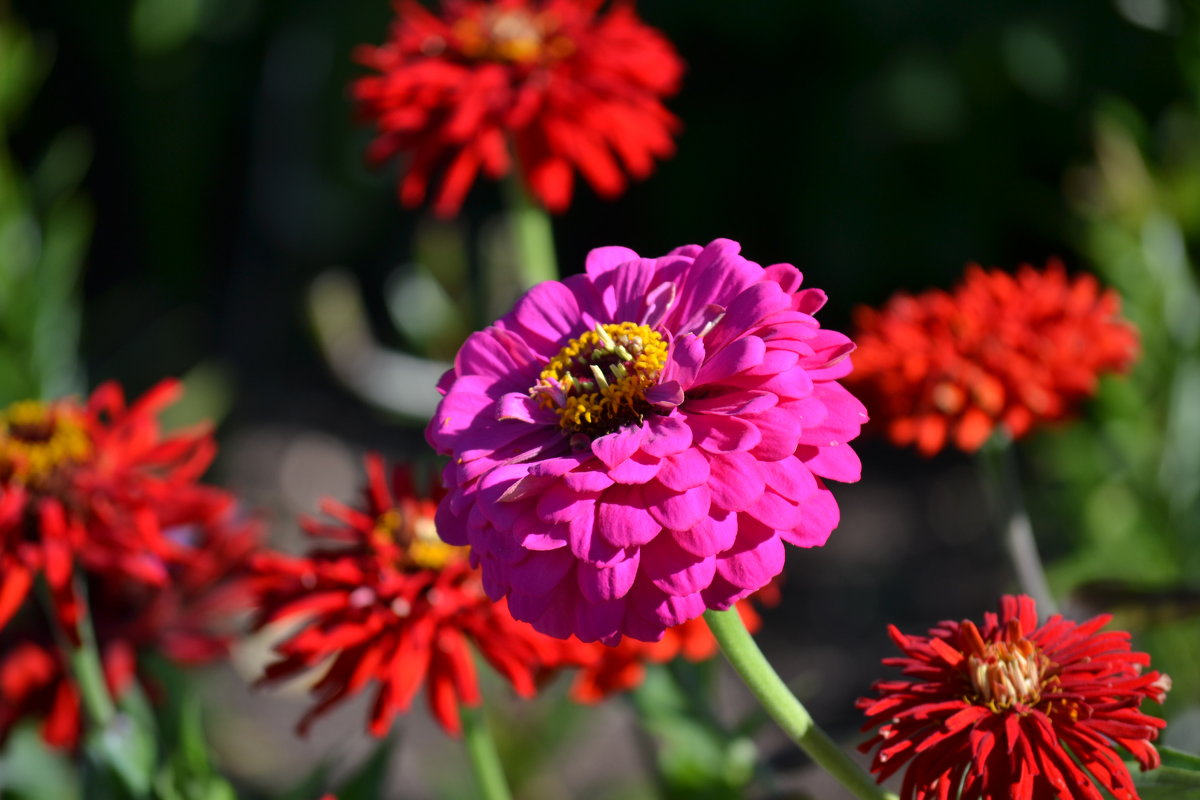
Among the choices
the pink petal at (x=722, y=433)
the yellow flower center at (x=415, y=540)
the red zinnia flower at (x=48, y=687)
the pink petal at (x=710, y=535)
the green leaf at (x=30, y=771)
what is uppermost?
the pink petal at (x=722, y=433)

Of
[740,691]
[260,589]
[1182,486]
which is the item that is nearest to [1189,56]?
[1182,486]

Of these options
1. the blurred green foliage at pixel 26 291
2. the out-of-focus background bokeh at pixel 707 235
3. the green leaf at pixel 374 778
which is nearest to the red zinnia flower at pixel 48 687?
the green leaf at pixel 374 778

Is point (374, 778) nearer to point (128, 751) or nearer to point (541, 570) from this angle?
point (128, 751)

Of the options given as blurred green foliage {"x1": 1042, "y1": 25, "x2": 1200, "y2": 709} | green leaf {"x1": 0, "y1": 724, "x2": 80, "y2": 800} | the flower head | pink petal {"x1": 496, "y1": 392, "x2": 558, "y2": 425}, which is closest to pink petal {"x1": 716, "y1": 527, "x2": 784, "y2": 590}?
the flower head

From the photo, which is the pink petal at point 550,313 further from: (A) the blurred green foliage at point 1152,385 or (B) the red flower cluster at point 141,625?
(A) the blurred green foliage at point 1152,385

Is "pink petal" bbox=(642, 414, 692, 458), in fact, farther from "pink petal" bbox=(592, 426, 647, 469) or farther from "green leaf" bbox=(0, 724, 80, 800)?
"green leaf" bbox=(0, 724, 80, 800)

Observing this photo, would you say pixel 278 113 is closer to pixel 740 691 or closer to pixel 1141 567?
pixel 740 691

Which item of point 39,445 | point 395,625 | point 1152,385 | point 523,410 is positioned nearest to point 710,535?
point 523,410
